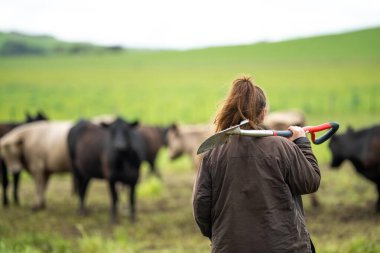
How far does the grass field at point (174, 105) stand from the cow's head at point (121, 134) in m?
1.57

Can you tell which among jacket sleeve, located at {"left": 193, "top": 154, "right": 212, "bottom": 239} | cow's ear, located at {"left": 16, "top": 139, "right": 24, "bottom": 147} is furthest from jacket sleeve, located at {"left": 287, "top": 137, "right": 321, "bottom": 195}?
cow's ear, located at {"left": 16, "top": 139, "right": 24, "bottom": 147}

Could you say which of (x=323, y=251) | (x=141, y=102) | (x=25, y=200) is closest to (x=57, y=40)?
(x=141, y=102)

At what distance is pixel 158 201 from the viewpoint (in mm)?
13242

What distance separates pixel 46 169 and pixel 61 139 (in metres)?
0.84

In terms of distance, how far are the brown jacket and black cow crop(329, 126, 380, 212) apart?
7.90 metres

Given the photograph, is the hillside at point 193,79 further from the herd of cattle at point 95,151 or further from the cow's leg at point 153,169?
the herd of cattle at point 95,151

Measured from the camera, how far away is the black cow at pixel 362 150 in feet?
35.6

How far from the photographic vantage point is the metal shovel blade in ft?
10.8

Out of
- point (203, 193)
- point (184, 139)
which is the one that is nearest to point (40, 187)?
point (184, 139)

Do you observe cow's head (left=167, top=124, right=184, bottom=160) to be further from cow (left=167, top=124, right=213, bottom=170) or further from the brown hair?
the brown hair

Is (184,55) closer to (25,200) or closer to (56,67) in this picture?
(56,67)

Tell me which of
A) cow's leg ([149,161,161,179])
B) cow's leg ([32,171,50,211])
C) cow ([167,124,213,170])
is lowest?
cow's leg ([149,161,161,179])

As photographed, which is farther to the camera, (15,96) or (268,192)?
(15,96)

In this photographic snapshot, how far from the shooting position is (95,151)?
11.9 m
